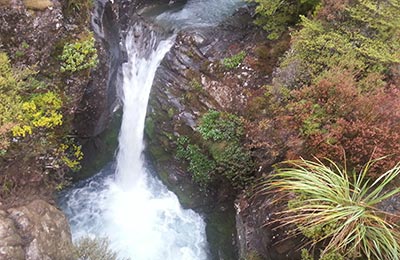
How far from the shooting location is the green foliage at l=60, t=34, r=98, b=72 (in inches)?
302

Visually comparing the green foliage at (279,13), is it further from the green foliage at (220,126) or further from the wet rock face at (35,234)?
the wet rock face at (35,234)

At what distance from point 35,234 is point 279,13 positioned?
293 inches

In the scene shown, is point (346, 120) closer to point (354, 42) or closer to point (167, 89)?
point (354, 42)

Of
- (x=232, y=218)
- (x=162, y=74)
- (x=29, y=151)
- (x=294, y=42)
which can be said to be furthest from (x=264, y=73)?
(x=29, y=151)

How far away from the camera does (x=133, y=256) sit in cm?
816

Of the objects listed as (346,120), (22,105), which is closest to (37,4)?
(22,105)

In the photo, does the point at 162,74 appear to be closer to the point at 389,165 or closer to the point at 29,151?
the point at 29,151

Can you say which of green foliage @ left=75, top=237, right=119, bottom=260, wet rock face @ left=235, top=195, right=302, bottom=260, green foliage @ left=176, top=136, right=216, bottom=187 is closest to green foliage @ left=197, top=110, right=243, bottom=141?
green foliage @ left=176, top=136, right=216, bottom=187

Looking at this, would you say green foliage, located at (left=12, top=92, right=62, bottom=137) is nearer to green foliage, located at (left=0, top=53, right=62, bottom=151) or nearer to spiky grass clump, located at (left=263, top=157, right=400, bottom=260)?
green foliage, located at (left=0, top=53, right=62, bottom=151)

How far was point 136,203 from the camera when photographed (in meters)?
9.48

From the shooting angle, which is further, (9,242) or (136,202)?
(136,202)

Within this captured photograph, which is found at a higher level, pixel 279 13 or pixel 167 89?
pixel 279 13

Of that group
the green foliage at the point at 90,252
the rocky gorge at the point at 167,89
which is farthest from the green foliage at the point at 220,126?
the green foliage at the point at 90,252

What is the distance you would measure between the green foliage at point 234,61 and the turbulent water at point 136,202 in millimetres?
1912
